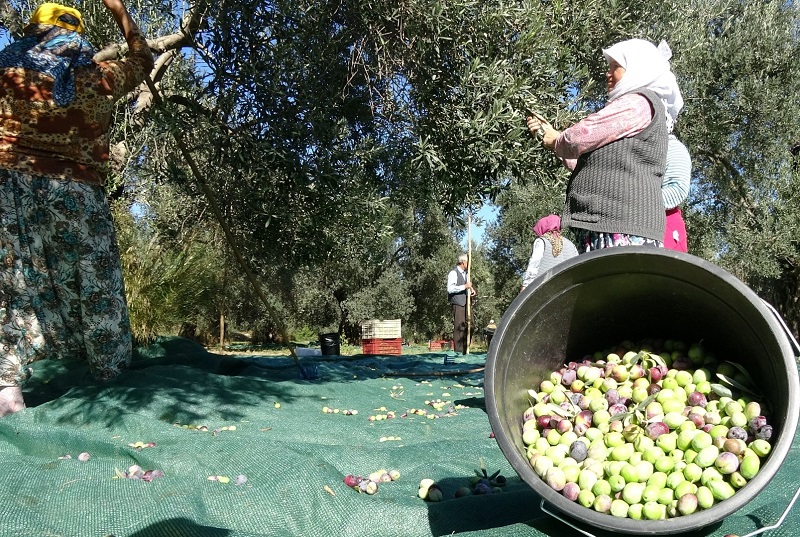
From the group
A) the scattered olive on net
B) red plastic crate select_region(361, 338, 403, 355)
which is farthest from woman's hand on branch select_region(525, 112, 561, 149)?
red plastic crate select_region(361, 338, 403, 355)

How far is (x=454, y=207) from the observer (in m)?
6.34

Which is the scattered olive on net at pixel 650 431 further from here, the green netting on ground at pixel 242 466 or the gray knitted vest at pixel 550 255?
the gray knitted vest at pixel 550 255

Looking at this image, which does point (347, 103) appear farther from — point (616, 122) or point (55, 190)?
point (616, 122)

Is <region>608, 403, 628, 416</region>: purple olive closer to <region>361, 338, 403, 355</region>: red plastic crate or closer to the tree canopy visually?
the tree canopy

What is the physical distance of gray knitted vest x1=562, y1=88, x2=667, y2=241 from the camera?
9.24ft

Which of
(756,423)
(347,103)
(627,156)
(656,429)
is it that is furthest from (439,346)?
(756,423)

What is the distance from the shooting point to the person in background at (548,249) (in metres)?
6.18

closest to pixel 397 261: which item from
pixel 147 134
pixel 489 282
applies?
pixel 489 282

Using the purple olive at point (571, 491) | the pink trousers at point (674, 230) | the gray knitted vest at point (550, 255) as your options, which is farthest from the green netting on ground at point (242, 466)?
the gray knitted vest at point (550, 255)

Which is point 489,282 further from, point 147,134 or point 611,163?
point 611,163

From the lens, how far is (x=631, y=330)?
2672mm

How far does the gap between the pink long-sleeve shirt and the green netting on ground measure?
63.5 inches

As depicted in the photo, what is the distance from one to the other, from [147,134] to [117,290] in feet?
11.2

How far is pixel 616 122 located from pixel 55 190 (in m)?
3.52
